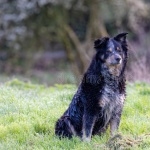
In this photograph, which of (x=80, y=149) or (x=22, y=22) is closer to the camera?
(x=80, y=149)

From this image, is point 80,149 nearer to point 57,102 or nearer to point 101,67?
point 101,67

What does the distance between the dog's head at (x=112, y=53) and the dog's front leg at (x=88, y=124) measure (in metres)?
0.77

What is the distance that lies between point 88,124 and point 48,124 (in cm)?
111

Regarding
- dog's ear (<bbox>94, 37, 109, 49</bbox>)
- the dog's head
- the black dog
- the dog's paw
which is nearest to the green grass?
the dog's paw

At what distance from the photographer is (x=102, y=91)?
7875 mm

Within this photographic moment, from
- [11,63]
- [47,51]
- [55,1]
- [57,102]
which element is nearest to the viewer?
[57,102]

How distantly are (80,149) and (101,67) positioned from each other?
1344 millimetres

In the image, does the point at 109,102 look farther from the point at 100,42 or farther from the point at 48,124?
the point at 48,124

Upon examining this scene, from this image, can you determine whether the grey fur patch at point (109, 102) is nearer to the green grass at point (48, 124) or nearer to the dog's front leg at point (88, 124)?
the dog's front leg at point (88, 124)

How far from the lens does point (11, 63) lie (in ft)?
92.9

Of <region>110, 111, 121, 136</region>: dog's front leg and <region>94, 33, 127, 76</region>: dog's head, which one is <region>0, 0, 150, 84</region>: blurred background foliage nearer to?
<region>110, 111, 121, 136</region>: dog's front leg

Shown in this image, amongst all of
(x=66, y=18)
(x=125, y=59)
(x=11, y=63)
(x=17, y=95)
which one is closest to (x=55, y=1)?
(x=66, y=18)

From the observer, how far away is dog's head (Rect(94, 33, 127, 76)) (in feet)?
25.4

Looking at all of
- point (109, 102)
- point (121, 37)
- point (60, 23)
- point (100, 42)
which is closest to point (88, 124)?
point (109, 102)
